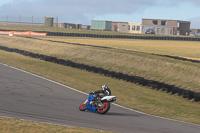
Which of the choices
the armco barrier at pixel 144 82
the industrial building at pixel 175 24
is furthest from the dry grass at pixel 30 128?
the industrial building at pixel 175 24

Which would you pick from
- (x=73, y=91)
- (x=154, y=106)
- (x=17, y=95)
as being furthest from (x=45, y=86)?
(x=154, y=106)

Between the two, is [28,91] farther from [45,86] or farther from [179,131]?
[179,131]

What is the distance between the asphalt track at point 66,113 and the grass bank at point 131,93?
4.24 ft

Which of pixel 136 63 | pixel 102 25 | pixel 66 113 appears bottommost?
pixel 66 113

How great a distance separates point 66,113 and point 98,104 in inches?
50.5

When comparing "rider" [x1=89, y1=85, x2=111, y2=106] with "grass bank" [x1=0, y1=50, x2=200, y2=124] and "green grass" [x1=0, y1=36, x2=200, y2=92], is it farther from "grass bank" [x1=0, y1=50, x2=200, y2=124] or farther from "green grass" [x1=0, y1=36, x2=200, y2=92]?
"green grass" [x1=0, y1=36, x2=200, y2=92]

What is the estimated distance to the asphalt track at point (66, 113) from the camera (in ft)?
35.3

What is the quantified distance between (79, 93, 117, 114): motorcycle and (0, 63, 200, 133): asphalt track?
0.75 ft

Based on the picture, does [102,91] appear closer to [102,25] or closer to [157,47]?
[157,47]

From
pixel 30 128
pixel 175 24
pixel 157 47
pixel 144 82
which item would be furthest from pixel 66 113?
pixel 175 24

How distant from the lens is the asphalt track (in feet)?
35.3

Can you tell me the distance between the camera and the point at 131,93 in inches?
743

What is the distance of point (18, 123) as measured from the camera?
951 cm

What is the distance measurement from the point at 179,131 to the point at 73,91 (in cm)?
813
